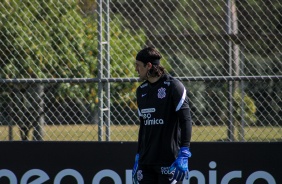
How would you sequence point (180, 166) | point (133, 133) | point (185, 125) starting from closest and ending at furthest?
point (180, 166), point (185, 125), point (133, 133)

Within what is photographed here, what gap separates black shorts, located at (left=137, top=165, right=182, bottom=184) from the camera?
16.7 ft

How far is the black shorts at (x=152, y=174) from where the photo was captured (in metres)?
5.10

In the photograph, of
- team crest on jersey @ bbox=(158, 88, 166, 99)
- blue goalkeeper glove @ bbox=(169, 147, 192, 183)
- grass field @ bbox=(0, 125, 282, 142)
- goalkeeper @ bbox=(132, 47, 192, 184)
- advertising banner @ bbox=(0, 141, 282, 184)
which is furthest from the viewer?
grass field @ bbox=(0, 125, 282, 142)

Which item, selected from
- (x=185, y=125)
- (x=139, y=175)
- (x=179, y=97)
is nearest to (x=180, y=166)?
(x=185, y=125)

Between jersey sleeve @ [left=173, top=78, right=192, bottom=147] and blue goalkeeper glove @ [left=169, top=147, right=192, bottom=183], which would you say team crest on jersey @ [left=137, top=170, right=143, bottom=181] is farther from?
jersey sleeve @ [left=173, top=78, right=192, bottom=147]

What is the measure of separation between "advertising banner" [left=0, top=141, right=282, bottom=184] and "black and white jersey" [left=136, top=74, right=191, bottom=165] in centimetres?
140

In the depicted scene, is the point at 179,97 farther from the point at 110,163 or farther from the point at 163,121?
the point at 110,163

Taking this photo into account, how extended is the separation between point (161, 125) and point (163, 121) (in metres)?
0.04

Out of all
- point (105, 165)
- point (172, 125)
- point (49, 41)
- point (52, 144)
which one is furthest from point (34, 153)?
point (172, 125)

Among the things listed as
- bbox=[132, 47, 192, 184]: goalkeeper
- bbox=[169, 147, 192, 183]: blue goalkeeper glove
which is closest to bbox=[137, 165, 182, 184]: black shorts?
bbox=[132, 47, 192, 184]: goalkeeper

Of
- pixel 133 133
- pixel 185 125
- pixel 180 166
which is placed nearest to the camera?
pixel 180 166

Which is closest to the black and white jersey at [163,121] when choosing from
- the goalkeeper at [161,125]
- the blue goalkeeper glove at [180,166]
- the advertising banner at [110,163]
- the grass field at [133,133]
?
the goalkeeper at [161,125]

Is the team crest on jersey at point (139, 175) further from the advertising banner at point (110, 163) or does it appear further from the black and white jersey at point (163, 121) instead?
the advertising banner at point (110, 163)

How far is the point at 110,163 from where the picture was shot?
22.0 feet
